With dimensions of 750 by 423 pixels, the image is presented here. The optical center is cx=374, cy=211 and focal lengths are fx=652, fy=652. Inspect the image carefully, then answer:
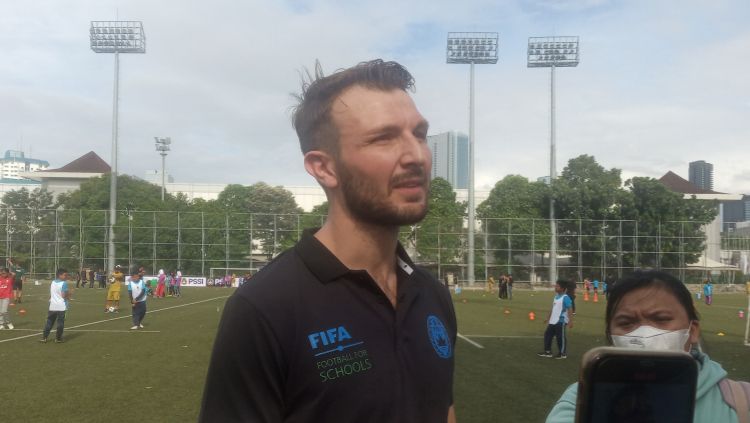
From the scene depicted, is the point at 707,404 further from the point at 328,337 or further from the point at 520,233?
the point at 520,233

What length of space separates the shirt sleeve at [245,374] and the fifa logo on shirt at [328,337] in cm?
8

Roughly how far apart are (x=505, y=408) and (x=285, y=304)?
7960mm

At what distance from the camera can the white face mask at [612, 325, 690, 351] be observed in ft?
8.24

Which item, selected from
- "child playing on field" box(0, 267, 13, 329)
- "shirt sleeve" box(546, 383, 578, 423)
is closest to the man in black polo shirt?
"shirt sleeve" box(546, 383, 578, 423)

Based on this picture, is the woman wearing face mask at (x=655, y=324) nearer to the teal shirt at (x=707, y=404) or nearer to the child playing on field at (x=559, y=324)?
the teal shirt at (x=707, y=404)

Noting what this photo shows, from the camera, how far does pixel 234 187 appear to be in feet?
286

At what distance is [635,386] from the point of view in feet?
3.82

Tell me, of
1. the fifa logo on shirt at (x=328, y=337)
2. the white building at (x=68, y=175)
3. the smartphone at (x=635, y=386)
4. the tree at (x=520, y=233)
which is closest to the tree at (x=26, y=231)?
the white building at (x=68, y=175)

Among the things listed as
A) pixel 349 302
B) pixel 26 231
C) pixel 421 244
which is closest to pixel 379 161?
pixel 349 302

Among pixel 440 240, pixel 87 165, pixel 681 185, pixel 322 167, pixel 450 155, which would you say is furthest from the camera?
pixel 87 165

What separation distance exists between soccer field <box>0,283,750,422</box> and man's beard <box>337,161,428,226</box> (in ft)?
23.0

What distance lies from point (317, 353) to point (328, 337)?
0.05 meters

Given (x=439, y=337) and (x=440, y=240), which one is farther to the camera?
(x=440, y=240)

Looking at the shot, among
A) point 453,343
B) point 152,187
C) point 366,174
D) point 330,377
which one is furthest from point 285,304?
point 152,187
